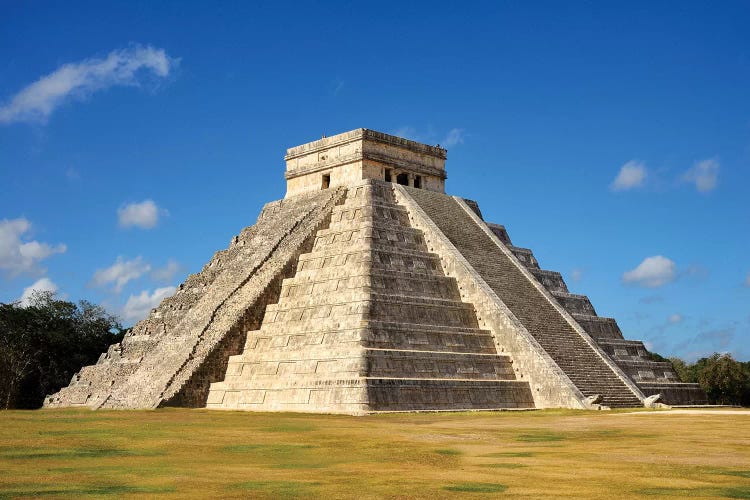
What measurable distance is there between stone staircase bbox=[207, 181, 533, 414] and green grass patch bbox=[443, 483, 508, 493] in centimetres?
1422

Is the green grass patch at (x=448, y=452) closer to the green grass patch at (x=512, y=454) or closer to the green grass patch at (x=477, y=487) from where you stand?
the green grass patch at (x=512, y=454)

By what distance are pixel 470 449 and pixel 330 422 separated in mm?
7161

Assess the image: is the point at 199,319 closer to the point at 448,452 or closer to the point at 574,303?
the point at 574,303

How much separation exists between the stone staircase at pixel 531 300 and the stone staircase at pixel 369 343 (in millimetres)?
1853

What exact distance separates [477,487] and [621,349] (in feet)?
89.0

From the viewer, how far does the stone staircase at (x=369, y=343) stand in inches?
1076

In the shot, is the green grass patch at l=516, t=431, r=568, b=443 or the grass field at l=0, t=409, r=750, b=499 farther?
the green grass patch at l=516, t=431, r=568, b=443

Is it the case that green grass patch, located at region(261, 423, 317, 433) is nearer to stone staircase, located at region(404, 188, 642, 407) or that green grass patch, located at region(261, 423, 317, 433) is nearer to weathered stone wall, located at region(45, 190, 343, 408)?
weathered stone wall, located at region(45, 190, 343, 408)

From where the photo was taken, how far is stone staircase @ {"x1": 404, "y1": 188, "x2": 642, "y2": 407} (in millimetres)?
31469

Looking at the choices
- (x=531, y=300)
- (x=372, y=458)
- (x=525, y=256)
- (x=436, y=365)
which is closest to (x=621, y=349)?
(x=531, y=300)

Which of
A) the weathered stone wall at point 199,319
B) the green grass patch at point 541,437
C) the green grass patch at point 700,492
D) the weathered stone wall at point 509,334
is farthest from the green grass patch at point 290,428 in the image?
the weathered stone wall at point 509,334

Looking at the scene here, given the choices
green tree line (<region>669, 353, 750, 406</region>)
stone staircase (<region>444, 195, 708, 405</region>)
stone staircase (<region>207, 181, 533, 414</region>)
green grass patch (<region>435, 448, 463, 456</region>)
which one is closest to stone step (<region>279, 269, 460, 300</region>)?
stone staircase (<region>207, 181, 533, 414</region>)

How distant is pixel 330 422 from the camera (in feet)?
74.0

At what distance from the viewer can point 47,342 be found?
161 feet
